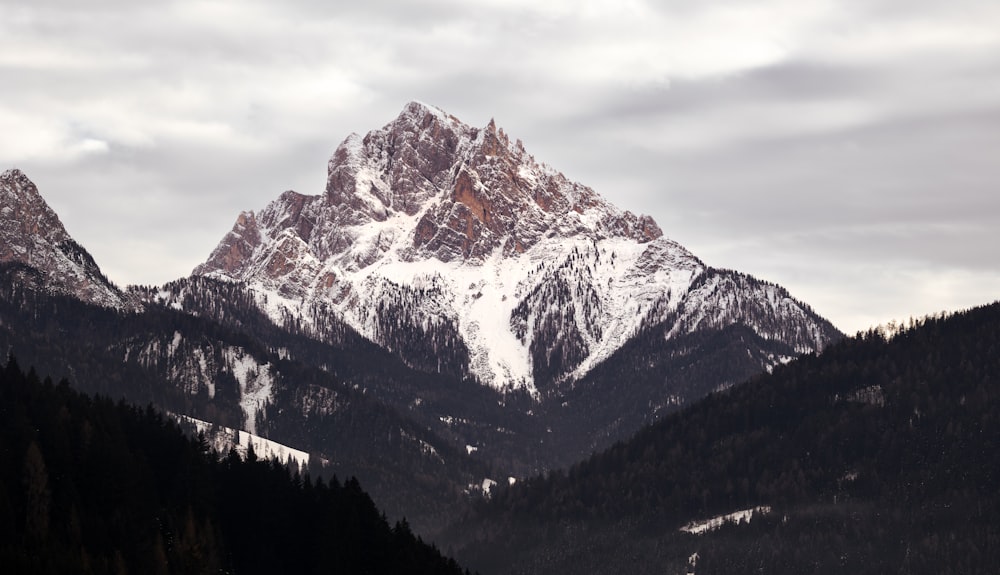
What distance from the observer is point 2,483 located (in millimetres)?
172375

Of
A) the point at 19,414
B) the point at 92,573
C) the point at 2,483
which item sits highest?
the point at 19,414

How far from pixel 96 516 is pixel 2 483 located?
46.7ft

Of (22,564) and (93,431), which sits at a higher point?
(93,431)

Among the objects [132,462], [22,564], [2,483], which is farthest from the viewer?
[132,462]

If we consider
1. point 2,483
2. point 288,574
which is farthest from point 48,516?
point 288,574

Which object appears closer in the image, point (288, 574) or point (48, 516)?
point (48, 516)

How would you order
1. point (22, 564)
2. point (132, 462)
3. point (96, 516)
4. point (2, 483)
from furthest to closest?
point (132, 462) → point (96, 516) → point (2, 483) → point (22, 564)

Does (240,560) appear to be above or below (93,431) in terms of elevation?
below

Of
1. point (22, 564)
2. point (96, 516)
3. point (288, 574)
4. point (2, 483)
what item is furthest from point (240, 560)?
point (22, 564)

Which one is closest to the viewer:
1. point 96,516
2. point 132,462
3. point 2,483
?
point 2,483

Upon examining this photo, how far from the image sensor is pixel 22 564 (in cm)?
15162

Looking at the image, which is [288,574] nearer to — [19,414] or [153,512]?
[153,512]

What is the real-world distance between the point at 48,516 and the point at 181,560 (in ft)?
50.9

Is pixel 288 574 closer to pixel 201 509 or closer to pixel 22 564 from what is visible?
pixel 201 509
